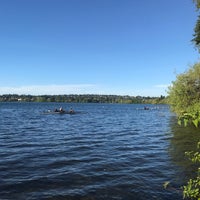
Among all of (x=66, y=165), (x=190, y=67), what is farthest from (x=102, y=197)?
(x=190, y=67)

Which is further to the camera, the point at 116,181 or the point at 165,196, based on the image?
the point at 116,181

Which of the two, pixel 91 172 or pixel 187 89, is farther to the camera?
pixel 187 89

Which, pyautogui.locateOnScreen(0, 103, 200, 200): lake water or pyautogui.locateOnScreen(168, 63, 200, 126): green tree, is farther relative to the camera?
pyautogui.locateOnScreen(168, 63, 200, 126): green tree

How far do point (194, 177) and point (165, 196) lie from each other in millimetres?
3450

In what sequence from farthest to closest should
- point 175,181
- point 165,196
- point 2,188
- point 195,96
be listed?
1. point 195,96
2. point 175,181
3. point 2,188
4. point 165,196

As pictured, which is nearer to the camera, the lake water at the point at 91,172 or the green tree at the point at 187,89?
the lake water at the point at 91,172

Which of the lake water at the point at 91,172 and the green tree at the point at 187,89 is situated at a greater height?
the green tree at the point at 187,89

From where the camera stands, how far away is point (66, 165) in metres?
17.8

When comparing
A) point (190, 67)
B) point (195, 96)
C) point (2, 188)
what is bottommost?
→ point (2, 188)

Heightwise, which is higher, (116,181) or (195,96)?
(195,96)

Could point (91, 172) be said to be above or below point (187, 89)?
below

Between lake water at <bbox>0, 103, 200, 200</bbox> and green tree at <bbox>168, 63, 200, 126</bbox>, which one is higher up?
green tree at <bbox>168, 63, 200, 126</bbox>

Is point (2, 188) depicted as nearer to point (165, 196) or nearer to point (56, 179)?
point (56, 179)

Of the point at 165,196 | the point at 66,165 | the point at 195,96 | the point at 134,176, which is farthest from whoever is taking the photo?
the point at 195,96
